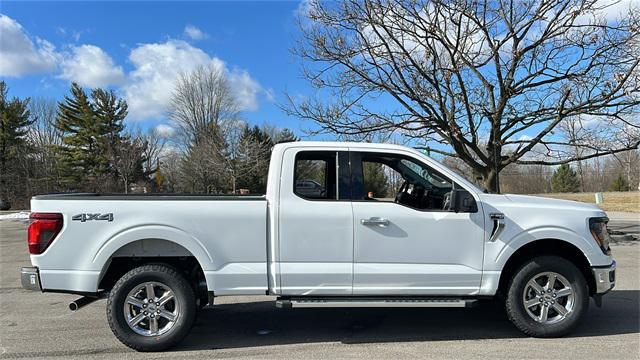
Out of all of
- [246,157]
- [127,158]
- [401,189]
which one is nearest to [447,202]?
[401,189]

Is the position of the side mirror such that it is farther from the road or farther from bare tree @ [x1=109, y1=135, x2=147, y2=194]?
bare tree @ [x1=109, y1=135, x2=147, y2=194]

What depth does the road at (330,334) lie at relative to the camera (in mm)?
4691

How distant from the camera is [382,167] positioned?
5566mm

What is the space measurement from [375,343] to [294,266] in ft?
3.80

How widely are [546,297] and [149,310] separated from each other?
3.96 metres

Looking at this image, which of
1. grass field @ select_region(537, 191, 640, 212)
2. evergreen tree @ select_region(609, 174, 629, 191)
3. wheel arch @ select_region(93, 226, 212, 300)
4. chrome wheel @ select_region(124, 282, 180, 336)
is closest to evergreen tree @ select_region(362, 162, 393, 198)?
wheel arch @ select_region(93, 226, 212, 300)

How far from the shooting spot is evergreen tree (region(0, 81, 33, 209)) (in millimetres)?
47344

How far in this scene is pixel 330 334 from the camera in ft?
17.5

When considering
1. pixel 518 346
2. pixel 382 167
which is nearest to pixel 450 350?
pixel 518 346

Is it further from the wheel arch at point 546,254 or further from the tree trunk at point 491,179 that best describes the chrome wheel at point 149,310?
the tree trunk at point 491,179

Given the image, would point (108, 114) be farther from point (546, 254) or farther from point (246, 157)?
point (546, 254)

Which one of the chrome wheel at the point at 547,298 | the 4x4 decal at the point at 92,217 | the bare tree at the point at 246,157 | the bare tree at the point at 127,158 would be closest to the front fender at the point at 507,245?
the chrome wheel at the point at 547,298

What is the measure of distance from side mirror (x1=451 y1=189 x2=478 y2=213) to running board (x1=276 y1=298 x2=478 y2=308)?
0.91m

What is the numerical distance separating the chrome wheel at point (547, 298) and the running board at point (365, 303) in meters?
0.63
